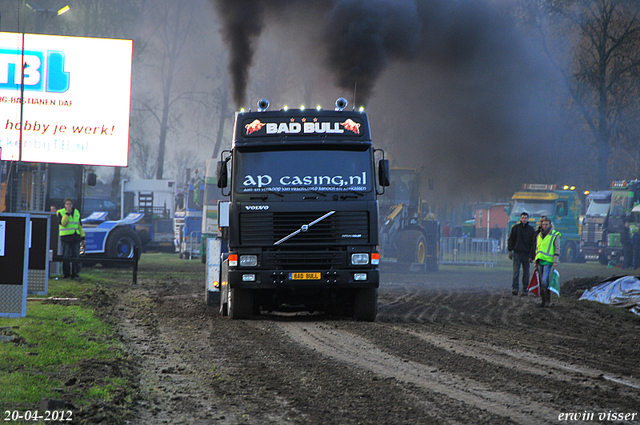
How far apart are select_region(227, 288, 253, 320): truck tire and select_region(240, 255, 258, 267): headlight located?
2.30 ft

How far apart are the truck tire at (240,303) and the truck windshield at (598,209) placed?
26374 mm

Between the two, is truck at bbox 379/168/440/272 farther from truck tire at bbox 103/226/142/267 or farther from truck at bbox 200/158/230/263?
truck tire at bbox 103/226/142/267

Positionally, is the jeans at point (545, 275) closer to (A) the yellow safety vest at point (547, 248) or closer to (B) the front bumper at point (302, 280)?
(A) the yellow safety vest at point (547, 248)

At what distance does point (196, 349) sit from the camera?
8.29m

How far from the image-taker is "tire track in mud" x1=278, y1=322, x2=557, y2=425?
5453mm

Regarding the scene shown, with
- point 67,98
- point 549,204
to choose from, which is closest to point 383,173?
point 67,98

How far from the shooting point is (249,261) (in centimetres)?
1038

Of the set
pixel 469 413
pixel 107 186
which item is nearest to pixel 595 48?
pixel 469 413

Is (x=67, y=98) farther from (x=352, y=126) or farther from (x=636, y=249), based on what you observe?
(x=636, y=249)

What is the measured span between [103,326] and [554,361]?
6220 millimetres

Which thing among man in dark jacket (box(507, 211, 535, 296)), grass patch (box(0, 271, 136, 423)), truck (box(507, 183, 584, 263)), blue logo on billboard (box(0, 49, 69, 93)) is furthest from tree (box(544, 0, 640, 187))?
grass patch (box(0, 271, 136, 423))

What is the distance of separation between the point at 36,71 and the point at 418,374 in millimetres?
19123

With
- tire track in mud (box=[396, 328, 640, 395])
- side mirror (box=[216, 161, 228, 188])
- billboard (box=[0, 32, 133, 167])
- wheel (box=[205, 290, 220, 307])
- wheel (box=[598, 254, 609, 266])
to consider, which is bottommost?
tire track in mud (box=[396, 328, 640, 395])

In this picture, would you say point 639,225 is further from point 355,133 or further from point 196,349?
point 196,349
